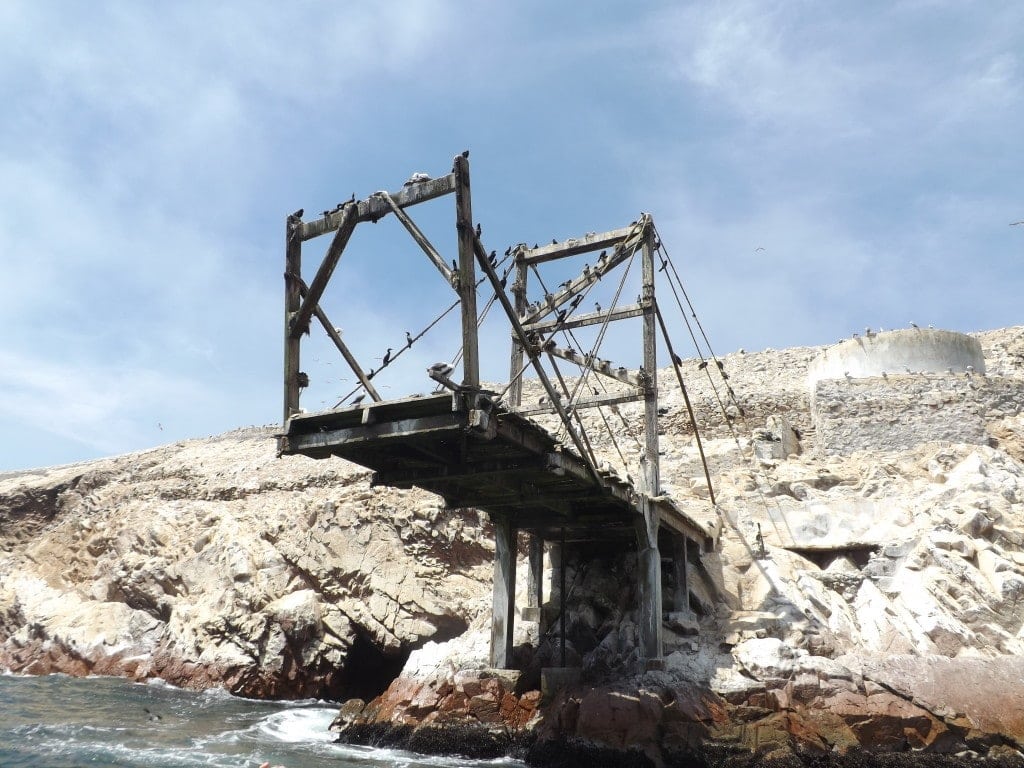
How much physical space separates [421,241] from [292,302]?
7.63 ft

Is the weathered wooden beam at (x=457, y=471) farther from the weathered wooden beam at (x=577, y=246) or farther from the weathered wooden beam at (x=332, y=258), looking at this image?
the weathered wooden beam at (x=577, y=246)

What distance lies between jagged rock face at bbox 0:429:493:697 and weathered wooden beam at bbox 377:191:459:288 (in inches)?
489

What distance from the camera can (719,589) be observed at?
17.8m

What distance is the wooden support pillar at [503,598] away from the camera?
16.4 meters

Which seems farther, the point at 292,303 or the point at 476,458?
the point at 476,458

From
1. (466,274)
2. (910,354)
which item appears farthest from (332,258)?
(910,354)

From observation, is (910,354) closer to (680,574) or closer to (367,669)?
(680,574)

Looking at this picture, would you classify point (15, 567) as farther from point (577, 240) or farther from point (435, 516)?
point (577, 240)

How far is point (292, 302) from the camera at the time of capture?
471 inches

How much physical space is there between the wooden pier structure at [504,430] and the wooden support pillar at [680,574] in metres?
0.02

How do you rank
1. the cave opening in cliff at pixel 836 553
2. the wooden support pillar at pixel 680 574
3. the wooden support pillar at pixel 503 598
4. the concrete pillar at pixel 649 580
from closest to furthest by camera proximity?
the concrete pillar at pixel 649 580 < the wooden support pillar at pixel 503 598 < the wooden support pillar at pixel 680 574 < the cave opening in cliff at pixel 836 553

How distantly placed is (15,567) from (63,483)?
5905 mm

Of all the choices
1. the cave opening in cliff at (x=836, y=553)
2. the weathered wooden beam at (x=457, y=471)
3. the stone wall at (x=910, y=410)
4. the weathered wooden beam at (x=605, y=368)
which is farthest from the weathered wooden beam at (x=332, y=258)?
the stone wall at (x=910, y=410)

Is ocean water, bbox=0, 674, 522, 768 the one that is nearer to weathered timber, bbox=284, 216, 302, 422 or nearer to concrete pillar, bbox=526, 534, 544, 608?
concrete pillar, bbox=526, 534, 544, 608
